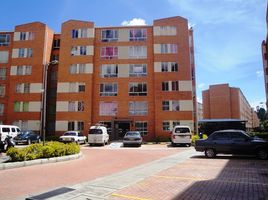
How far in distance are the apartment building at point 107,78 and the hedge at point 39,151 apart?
2240 centimetres

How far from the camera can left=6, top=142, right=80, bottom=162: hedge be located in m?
12.2

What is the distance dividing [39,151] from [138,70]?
27600mm

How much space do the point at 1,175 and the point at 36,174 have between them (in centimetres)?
126

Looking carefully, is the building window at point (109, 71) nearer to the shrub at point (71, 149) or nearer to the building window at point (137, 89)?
the building window at point (137, 89)

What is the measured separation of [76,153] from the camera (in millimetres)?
16328

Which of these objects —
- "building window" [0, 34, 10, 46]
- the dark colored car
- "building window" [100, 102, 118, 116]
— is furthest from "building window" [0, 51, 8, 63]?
the dark colored car

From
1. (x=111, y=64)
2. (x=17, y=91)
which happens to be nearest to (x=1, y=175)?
(x=111, y=64)

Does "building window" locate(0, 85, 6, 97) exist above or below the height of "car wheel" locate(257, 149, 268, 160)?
above

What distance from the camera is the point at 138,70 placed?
→ 39406 mm

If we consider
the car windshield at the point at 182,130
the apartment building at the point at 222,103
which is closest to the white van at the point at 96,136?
the car windshield at the point at 182,130

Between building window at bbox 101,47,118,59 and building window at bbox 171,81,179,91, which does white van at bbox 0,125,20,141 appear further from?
building window at bbox 171,81,179,91

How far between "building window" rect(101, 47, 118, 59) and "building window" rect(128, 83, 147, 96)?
5.48m

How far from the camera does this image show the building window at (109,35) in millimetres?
40656

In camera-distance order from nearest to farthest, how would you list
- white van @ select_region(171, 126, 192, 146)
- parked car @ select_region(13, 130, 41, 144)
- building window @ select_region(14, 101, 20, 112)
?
white van @ select_region(171, 126, 192, 146) → parked car @ select_region(13, 130, 41, 144) → building window @ select_region(14, 101, 20, 112)
